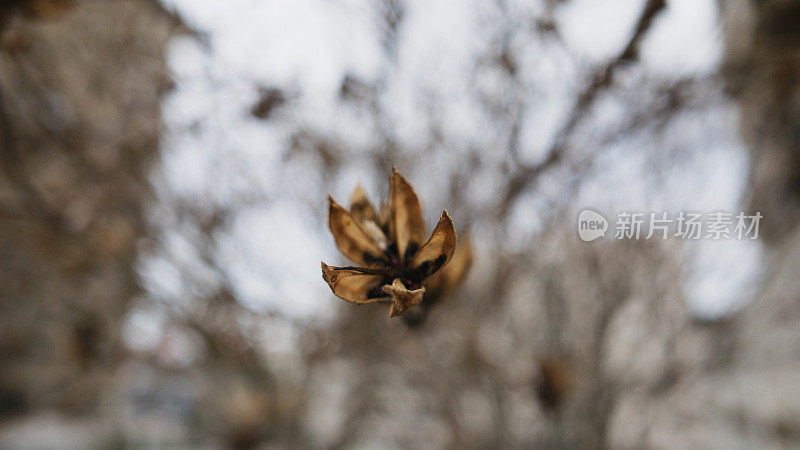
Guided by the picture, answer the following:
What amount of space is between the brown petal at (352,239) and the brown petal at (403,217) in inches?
1.3

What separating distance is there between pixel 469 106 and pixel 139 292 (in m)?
1.82

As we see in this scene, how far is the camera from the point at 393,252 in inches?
21.6

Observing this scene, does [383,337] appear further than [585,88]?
Yes

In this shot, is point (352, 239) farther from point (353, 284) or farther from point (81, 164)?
point (81, 164)

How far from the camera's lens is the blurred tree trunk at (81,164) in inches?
52.4

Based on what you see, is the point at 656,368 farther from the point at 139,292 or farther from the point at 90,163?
the point at 90,163

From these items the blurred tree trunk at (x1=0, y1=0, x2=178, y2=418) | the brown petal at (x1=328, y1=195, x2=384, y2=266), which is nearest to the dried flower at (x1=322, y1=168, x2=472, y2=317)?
the brown petal at (x1=328, y1=195, x2=384, y2=266)

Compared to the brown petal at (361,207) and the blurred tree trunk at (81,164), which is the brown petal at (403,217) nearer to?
the brown petal at (361,207)

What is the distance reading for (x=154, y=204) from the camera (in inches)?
69.6

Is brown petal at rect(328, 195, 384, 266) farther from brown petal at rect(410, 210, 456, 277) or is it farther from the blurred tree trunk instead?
the blurred tree trunk

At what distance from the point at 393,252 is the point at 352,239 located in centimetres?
6

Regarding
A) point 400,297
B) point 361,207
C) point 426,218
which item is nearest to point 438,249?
point 400,297

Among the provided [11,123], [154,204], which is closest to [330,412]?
[154,204]

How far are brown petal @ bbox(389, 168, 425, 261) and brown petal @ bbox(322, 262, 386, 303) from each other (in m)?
0.07
